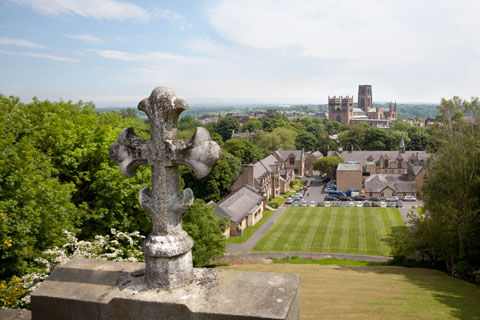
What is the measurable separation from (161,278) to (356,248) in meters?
37.9

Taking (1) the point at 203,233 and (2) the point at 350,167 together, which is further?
(2) the point at 350,167

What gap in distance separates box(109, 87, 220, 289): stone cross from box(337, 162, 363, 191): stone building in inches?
2739

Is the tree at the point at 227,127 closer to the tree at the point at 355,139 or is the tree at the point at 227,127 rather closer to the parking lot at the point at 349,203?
the tree at the point at 355,139

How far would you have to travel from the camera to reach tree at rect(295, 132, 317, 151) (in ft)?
370

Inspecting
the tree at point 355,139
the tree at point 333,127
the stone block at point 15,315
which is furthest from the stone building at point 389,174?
the tree at point 333,127

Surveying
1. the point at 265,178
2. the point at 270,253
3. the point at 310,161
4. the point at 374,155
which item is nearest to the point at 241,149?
the point at 265,178

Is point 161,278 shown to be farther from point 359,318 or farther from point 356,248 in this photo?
point 356,248

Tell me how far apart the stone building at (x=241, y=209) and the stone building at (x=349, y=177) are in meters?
22.4

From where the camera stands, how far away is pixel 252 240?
142ft

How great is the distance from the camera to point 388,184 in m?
68.0

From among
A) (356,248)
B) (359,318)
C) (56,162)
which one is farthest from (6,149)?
(356,248)

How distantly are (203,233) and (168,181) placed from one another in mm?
25605

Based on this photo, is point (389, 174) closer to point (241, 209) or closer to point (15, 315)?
point (241, 209)

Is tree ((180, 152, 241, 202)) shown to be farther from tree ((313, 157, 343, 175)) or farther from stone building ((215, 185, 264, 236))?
tree ((313, 157, 343, 175))
